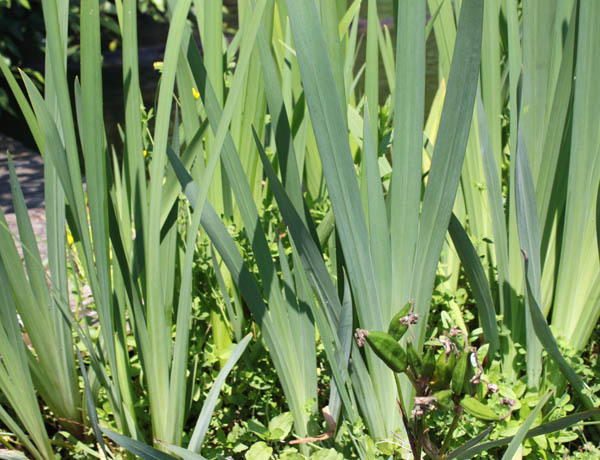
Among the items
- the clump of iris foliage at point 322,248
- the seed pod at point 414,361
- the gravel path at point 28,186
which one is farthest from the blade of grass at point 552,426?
the gravel path at point 28,186

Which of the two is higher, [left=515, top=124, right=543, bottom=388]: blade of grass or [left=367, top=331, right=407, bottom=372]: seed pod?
[left=515, top=124, right=543, bottom=388]: blade of grass

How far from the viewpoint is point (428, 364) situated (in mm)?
711

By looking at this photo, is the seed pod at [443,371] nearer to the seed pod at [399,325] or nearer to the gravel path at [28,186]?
the seed pod at [399,325]

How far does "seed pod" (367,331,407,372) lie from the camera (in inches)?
25.6

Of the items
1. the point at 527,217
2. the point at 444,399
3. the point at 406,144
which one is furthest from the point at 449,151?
the point at 444,399

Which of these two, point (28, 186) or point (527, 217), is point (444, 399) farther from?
point (28, 186)

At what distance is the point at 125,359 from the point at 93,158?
1.09 ft

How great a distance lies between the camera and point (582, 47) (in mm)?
820

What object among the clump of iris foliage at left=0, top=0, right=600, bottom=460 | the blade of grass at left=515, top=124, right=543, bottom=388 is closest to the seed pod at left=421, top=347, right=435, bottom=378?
the clump of iris foliage at left=0, top=0, right=600, bottom=460

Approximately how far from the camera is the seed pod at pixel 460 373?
672 mm

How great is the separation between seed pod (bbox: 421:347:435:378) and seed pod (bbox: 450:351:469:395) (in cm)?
3

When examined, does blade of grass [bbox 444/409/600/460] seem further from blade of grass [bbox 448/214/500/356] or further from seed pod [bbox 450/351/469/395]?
blade of grass [bbox 448/214/500/356]

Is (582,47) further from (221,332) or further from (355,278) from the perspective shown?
(221,332)

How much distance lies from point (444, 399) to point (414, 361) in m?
0.05
